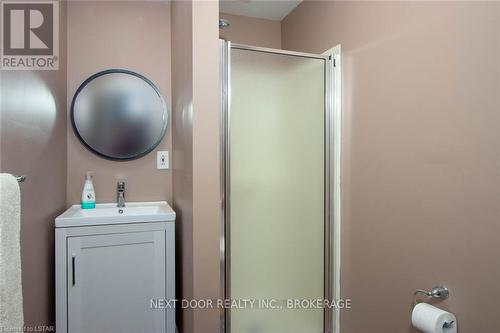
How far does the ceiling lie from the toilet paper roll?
6.77 ft

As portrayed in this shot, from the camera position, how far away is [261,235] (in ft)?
5.69

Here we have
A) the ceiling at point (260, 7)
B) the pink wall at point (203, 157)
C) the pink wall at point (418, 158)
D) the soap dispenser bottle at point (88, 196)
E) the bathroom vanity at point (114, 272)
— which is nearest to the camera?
the pink wall at point (418, 158)

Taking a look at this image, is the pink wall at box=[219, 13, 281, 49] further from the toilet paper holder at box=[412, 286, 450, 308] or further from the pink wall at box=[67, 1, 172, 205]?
the toilet paper holder at box=[412, 286, 450, 308]

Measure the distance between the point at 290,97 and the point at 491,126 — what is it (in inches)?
38.6

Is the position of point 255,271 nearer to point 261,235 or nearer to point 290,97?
point 261,235

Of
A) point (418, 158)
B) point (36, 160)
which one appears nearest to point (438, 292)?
point (418, 158)

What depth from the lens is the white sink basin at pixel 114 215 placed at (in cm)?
163

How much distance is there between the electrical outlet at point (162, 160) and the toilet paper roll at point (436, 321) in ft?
5.81

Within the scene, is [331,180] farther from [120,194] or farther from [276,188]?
[120,194]

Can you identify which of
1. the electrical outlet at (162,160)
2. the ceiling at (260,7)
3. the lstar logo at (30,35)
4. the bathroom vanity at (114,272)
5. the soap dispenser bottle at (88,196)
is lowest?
the bathroom vanity at (114,272)

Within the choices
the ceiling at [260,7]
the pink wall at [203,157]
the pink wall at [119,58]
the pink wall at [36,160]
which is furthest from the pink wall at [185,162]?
the pink wall at [36,160]

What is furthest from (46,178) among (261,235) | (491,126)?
(491,126)

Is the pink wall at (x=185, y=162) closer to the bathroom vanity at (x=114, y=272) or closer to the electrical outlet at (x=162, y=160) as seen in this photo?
the bathroom vanity at (x=114, y=272)

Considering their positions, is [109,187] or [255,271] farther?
[109,187]
